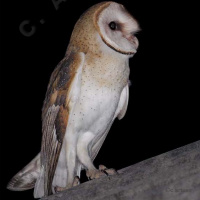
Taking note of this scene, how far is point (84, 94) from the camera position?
1.58 m

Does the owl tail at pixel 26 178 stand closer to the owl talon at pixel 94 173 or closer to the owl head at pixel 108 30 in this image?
the owl talon at pixel 94 173

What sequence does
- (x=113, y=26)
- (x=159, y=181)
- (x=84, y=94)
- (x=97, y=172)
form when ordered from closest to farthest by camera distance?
(x=159, y=181), (x=97, y=172), (x=84, y=94), (x=113, y=26)

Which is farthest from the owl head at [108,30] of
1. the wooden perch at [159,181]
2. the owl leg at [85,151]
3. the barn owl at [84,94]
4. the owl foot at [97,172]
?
the wooden perch at [159,181]

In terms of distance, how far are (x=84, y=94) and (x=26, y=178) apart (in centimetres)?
49

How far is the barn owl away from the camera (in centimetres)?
157

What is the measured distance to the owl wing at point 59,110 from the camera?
1560 millimetres

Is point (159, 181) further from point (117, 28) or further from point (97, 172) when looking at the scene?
point (117, 28)

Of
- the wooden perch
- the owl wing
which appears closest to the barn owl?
the owl wing

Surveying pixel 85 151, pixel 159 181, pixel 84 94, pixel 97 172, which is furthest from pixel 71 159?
pixel 159 181

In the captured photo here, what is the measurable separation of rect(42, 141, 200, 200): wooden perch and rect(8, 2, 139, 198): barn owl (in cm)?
46

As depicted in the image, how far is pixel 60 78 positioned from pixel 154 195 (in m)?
0.81

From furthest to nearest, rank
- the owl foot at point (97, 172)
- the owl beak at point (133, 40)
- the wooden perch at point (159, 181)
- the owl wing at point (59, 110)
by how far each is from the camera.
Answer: the owl beak at point (133, 40)
the owl wing at point (59, 110)
the owl foot at point (97, 172)
the wooden perch at point (159, 181)

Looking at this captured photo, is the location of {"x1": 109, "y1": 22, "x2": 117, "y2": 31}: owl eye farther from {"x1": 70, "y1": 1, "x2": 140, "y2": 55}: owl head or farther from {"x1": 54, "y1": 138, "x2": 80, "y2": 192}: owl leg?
{"x1": 54, "y1": 138, "x2": 80, "y2": 192}: owl leg

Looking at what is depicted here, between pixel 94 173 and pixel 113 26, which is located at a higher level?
pixel 113 26
